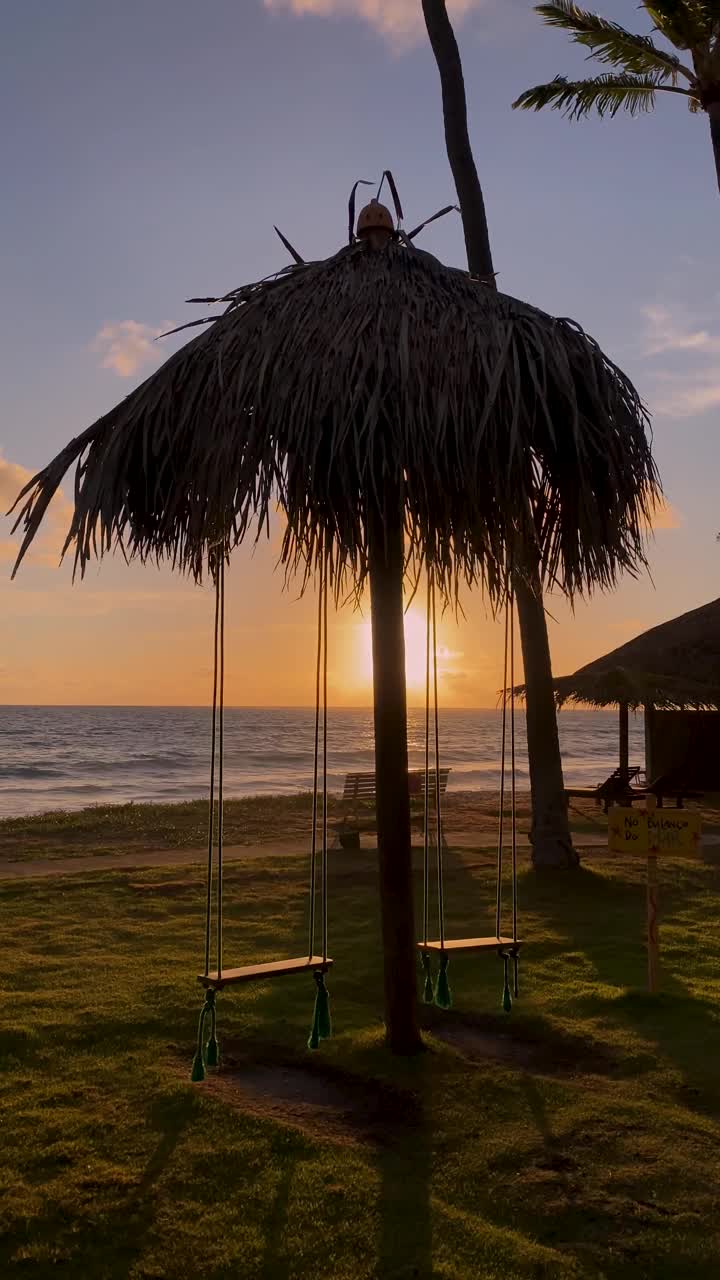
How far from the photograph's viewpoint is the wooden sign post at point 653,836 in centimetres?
649

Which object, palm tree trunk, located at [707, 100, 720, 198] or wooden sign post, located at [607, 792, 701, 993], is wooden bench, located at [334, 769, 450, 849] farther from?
palm tree trunk, located at [707, 100, 720, 198]

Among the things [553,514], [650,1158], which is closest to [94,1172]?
[650,1158]

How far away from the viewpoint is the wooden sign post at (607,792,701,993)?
6492 mm

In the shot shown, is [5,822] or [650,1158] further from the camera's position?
[5,822]

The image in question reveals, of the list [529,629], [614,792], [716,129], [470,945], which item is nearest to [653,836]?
[470,945]

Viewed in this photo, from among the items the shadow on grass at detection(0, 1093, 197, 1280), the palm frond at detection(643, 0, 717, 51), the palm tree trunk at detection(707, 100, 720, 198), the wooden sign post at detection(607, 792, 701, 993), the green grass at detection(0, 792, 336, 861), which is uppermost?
the palm frond at detection(643, 0, 717, 51)

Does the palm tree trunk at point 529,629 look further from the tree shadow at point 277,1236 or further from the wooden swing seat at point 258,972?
the tree shadow at point 277,1236

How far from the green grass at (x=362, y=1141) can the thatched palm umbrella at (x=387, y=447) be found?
96 centimetres

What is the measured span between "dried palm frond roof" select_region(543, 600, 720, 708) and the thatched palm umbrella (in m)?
12.7

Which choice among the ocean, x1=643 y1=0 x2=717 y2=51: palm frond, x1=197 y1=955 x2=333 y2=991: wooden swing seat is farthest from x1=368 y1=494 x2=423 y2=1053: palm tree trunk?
the ocean

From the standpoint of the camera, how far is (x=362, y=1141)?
4383 millimetres

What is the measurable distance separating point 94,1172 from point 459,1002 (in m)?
2.99

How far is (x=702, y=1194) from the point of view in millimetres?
3873

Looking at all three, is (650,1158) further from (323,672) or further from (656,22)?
(656,22)
